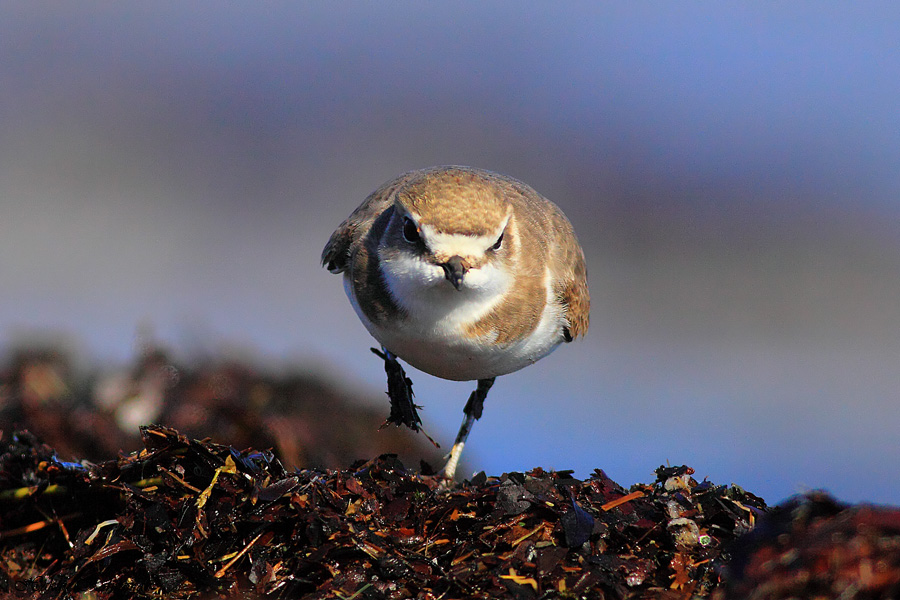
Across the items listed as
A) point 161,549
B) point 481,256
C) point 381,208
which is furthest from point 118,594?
point 381,208

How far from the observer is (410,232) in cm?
380

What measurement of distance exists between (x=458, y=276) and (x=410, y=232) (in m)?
0.44

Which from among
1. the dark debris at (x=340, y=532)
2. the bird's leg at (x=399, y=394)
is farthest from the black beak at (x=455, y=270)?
the bird's leg at (x=399, y=394)

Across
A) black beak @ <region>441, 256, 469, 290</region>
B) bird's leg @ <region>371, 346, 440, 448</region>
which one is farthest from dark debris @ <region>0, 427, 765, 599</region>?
bird's leg @ <region>371, 346, 440, 448</region>

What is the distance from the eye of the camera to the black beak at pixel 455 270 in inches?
139

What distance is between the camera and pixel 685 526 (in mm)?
2834

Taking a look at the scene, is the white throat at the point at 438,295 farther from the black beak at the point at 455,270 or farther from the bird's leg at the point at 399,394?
the bird's leg at the point at 399,394

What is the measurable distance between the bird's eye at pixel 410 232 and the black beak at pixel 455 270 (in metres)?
0.26

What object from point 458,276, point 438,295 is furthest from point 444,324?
point 458,276

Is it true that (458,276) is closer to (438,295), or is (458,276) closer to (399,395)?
(438,295)

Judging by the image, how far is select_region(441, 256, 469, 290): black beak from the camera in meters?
3.53

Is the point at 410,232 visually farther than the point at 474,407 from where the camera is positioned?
No

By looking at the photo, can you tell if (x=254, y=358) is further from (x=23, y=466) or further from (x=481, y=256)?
(x=481, y=256)

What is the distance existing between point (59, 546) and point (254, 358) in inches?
130
